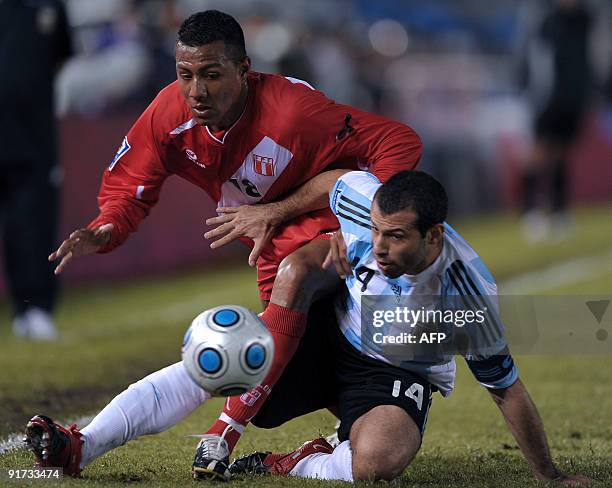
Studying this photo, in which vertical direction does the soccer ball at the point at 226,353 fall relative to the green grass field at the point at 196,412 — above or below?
above

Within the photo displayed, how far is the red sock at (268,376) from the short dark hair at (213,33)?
1057 mm

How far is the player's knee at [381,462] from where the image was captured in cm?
461

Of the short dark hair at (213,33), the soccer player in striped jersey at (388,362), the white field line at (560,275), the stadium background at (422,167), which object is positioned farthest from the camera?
the white field line at (560,275)

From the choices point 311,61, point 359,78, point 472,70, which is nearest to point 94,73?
point 311,61

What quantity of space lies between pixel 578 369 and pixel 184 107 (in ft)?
13.8

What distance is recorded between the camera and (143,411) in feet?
15.2

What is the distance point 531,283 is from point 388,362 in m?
→ 7.32

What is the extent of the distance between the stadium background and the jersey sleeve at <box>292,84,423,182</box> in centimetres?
112

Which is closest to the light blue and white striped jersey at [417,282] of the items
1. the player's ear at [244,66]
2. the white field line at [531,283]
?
the player's ear at [244,66]

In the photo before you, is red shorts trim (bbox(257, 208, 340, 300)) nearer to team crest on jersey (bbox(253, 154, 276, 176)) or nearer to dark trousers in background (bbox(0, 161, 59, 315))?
team crest on jersey (bbox(253, 154, 276, 176))

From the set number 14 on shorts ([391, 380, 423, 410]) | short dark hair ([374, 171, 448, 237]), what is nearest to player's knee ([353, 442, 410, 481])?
number 14 on shorts ([391, 380, 423, 410])

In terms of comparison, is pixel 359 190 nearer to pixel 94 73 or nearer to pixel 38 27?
pixel 38 27

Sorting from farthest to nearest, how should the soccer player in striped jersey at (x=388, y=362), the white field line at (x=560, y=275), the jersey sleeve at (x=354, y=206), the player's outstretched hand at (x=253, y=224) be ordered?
1. the white field line at (x=560, y=275)
2. the player's outstretched hand at (x=253, y=224)
3. the jersey sleeve at (x=354, y=206)
4. the soccer player in striped jersey at (x=388, y=362)

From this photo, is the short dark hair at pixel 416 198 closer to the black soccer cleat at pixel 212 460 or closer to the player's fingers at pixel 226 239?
the player's fingers at pixel 226 239
